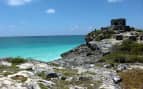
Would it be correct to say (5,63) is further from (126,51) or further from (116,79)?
(126,51)

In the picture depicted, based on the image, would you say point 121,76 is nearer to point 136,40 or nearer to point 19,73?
point 19,73

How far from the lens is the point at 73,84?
22859 mm

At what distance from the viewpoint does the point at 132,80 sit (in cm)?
2575

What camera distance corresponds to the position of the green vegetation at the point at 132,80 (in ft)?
79.2

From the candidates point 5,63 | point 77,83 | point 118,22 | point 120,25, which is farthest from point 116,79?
point 118,22

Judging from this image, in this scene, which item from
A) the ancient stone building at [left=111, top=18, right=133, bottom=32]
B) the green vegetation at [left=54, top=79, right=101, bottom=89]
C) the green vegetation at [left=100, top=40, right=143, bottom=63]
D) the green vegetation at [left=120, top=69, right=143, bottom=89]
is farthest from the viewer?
the ancient stone building at [left=111, top=18, right=133, bottom=32]

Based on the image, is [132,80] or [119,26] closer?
[132,80]

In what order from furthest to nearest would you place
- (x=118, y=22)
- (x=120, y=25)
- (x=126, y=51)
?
1. (x=118, y=22)
2. (x=120, y=25)
3. (x=126, y=51)

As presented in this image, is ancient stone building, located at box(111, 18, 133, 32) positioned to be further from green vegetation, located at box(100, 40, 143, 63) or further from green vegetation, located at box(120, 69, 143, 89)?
green vegetation, located at box(120, 69, 143, 89)

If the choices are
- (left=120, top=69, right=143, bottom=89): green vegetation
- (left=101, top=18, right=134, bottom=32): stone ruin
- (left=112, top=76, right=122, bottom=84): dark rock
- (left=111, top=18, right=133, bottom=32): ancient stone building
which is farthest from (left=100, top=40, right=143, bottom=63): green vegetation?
(left=111, top=18, right=133, bottom=32): ancient stone building

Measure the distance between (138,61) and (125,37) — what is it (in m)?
18.4

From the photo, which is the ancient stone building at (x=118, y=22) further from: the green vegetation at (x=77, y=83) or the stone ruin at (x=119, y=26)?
the green vegetation at (x=77, y=83)

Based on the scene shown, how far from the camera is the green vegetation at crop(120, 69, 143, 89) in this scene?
79.2 feet

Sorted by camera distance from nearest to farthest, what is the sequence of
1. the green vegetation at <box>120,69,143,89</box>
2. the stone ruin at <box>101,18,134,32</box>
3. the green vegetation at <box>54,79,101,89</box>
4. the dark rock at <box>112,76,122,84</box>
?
the green vegetation at <box>54,79,101,89</box>
the green vegetation at <box>120,69,143,89</box>
the dark rock at <box>112,76,122,84</box>
the stone ruin at <box>101,18,134,32</box>
